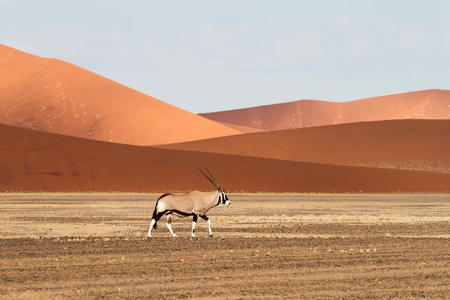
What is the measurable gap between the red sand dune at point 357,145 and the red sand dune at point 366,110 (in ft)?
256

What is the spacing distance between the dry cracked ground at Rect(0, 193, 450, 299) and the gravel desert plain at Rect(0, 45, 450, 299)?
0.04 metres

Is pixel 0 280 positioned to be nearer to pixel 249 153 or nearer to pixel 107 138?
pixel 249 153

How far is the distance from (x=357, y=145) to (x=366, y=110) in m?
97.1

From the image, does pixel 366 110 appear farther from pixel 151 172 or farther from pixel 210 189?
pixel 210 189

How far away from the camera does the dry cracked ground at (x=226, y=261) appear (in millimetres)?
10148

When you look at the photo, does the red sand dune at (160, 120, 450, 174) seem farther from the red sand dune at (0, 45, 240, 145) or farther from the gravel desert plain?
the red sand dune at (0, 45, 240, 145)

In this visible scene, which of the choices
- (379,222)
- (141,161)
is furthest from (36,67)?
(379,222)

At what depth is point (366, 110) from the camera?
18825cm

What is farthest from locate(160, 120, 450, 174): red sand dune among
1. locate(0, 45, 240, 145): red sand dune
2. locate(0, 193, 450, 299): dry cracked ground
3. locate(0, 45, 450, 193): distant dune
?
locate(0, 193, 450, 299): dry cracked ground

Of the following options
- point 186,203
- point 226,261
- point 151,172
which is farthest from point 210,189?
point 226,261

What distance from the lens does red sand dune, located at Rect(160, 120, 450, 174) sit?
287 ft

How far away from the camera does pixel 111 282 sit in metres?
10.7

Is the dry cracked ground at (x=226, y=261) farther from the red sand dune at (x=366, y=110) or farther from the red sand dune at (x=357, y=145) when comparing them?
the red sand dune at (x=366, y=110)

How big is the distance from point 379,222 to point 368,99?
172887 mm
